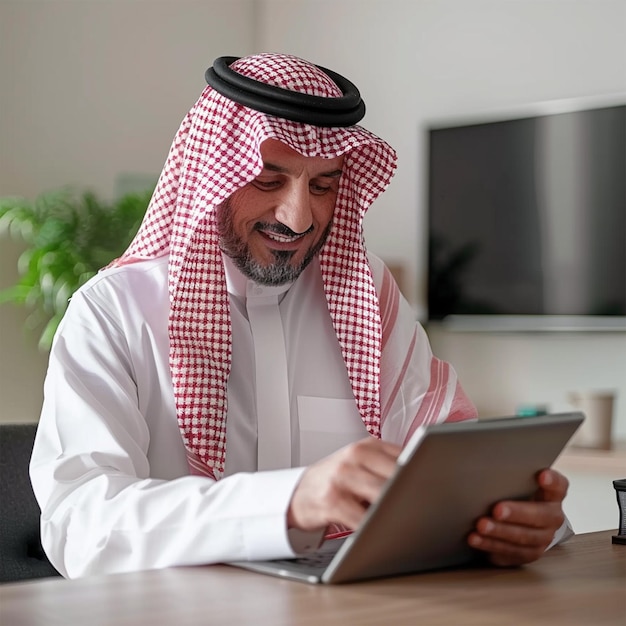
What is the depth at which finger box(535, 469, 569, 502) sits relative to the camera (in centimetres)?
108

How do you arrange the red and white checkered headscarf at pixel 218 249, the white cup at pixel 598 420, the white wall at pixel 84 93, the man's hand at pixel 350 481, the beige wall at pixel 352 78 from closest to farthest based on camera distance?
the man's hand at pixel 350 481 < the red and white checkered headscarf at pixel 218 249 < the white cup at pixel 598 420 < the beige wall at pixel 352 78 < the white wall at pixel 84 93

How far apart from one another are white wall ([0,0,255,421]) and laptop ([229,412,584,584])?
131 inches

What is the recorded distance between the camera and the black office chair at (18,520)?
162cm

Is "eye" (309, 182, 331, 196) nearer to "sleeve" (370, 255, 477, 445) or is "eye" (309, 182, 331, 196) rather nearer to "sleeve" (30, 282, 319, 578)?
"sleeve" (370, 255, 477, 445)

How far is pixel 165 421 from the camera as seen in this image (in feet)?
5.18

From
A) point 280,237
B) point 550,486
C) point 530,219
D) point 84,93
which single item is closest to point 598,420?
point 530,219

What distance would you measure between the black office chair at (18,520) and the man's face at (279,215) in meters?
0.47

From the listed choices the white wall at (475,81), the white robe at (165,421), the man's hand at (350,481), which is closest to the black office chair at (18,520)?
the white robe at (165,421)

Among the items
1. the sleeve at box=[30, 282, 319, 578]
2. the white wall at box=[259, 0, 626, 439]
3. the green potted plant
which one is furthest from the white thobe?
the green potted plant

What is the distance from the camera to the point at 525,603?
934 mm

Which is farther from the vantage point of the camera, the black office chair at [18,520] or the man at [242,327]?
the black office chair at [18,520]

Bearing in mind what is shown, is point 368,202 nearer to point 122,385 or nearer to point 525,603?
point 122,385

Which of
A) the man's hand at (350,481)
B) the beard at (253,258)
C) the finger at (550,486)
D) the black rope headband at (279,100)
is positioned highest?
the black rope headband at (279,100)

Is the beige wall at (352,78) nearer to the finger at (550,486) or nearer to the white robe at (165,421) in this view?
the white robe at (165,421)
